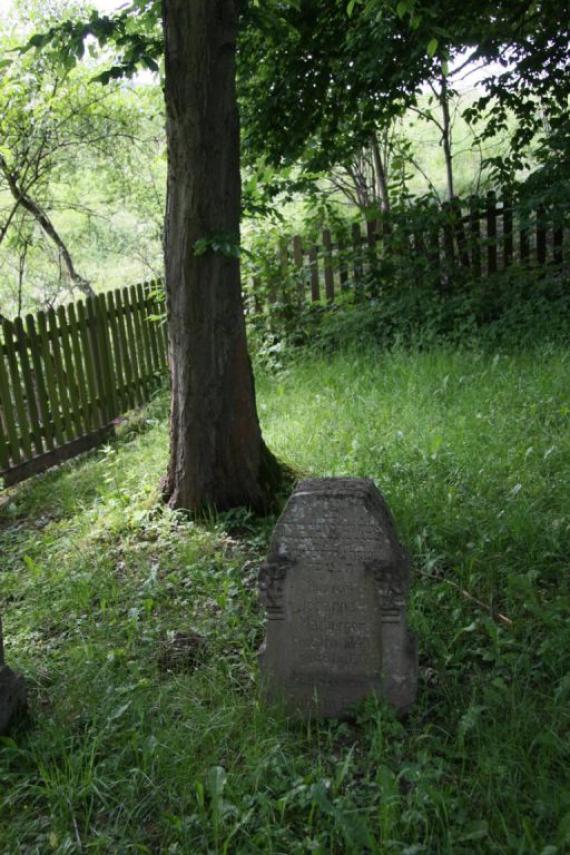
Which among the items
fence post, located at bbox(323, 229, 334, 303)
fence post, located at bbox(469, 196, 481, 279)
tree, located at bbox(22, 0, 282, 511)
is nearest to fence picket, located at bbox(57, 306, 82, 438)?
tree, located at bbox(22, 0, 282, 511)

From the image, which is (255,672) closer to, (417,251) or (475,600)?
(475,600)

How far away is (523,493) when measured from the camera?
4.59 metres

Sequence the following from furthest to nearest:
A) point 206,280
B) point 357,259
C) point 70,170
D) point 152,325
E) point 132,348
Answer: point 70,170 < point 357,259 < point 152,325 < point 132,348 < point 206,280

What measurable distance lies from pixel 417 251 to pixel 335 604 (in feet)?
25.4

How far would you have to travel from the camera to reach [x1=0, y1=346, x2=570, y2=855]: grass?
2549 mm

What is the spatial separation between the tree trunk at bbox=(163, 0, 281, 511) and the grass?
1.21ft

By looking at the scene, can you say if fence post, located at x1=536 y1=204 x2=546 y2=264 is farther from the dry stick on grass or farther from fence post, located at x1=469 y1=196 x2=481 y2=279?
the dry stick on grass

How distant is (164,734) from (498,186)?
9.23 m

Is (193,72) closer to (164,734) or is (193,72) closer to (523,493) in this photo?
(523,493)

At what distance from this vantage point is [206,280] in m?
5.05

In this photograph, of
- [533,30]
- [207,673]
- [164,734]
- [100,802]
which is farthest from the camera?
[533,30]

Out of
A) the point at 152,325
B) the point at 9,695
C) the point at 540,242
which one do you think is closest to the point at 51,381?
the point at 152,325

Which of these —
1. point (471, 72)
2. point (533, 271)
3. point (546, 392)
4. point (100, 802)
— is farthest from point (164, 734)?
point (471, 72)

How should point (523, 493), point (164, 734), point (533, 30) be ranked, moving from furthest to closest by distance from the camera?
1. point (533, 30)
2. point (523, 493)
3. point (164, 734)
